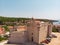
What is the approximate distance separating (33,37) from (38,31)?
4.27 feet

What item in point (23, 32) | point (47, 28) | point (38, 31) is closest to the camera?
point (38, 31)

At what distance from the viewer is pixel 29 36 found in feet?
64.8

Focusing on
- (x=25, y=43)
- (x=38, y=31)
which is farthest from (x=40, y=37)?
(x=25, y=43)

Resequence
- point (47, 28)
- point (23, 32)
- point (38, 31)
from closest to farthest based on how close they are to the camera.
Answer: point (38, 31)
point (23, 32)
point (47, 28)

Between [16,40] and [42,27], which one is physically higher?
[42,27]

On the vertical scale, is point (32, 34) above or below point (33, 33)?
below

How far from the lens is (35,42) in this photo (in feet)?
61.3

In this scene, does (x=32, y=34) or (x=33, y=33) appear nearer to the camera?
(x=33, y=33)

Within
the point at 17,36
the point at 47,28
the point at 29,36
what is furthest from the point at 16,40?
the point at 47,28

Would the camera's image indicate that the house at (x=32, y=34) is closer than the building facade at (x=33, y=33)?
No

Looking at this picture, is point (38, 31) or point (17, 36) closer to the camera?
point (38, 31)

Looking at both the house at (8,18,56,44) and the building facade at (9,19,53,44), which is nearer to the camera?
the building facade at (9,19,53,44)

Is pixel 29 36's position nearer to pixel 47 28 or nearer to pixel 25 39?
pixel 25 39

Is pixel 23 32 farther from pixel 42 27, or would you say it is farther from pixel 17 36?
pixel 42 27
